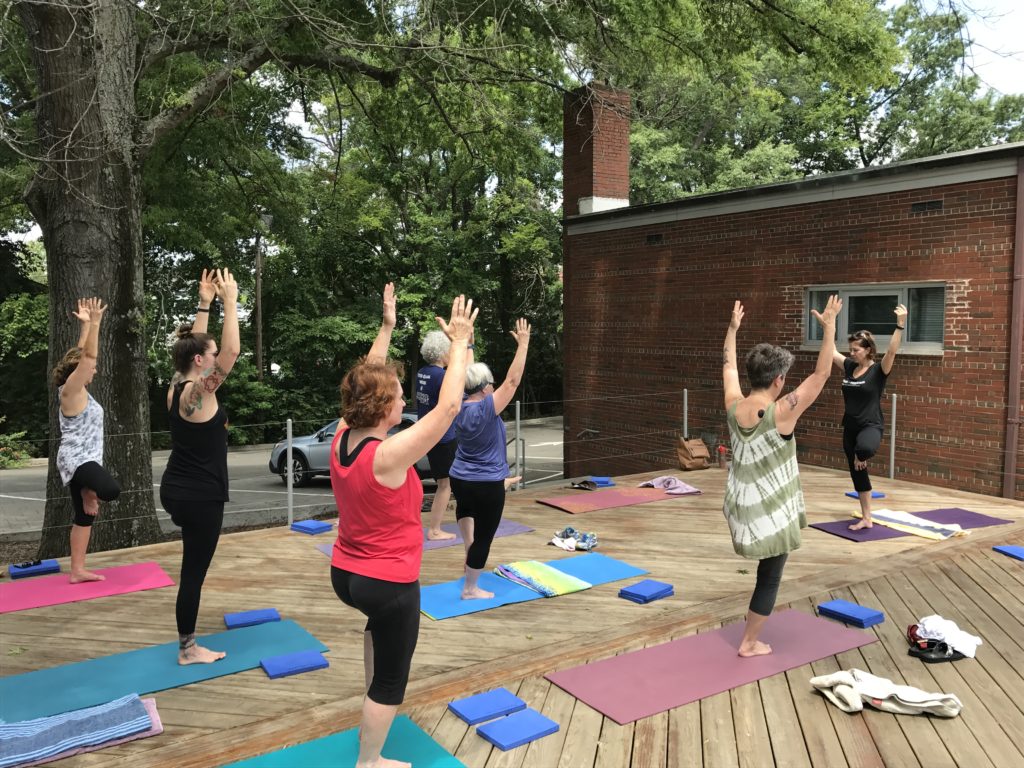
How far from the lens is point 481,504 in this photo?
14.7ft

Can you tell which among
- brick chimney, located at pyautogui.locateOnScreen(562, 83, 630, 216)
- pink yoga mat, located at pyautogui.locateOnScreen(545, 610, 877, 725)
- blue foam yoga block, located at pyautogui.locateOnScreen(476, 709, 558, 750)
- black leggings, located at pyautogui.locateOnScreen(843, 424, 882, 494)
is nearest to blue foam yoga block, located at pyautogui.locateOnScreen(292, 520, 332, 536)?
pink yoga mat, located at pyautogui.locateOnScreen(545, 610, 877, 725)

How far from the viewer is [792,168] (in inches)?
953

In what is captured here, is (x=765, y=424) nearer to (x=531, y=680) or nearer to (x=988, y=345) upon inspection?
(x=531, y=680)

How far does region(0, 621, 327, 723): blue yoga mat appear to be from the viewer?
3.45m

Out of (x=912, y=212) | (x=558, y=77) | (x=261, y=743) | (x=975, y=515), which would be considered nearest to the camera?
(x=261, y=743)

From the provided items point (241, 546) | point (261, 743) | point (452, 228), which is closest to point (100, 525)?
point (241, 546)

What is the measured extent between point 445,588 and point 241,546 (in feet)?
6.65

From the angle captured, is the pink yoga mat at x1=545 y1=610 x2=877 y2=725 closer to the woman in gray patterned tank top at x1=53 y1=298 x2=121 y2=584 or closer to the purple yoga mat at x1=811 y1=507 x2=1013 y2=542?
the purple yoga mat at x1=811 y1=507 x2=1013 y2=542

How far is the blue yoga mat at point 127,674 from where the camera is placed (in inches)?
136

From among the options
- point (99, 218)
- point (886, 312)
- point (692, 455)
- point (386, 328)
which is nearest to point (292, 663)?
point (386, 328)

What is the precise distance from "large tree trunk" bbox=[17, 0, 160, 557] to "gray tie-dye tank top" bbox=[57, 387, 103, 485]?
196 cm

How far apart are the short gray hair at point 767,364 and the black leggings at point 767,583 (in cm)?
88

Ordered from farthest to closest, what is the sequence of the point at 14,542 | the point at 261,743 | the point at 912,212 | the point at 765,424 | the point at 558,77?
the point at 558,77, the point at 14,542, the point at 912,212, the point at 765,424, the point at 261,743

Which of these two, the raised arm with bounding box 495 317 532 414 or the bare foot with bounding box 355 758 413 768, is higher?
the raised arm with bounding box 495 317 532 414
